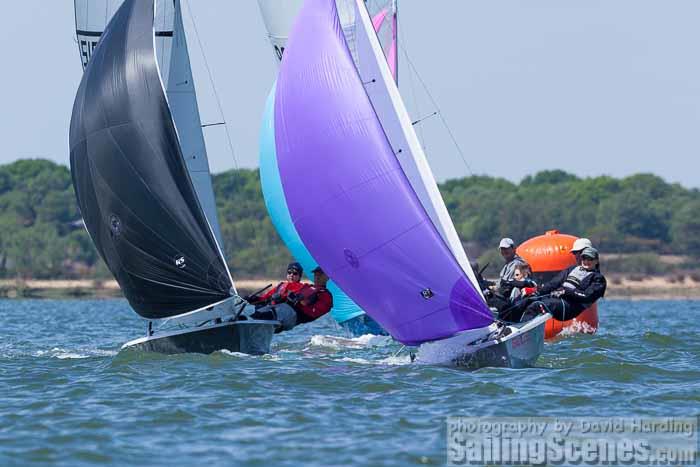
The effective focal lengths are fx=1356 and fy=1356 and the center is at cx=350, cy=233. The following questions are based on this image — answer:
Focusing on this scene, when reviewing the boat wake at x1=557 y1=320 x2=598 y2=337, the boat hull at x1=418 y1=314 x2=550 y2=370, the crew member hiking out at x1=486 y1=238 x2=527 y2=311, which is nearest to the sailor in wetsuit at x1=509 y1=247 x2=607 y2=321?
the crew member hiking out at x1=486 y1=238 x2=527 y2=311

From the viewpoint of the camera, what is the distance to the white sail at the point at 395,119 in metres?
17.0

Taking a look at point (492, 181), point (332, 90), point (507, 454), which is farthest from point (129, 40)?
point (492, 181)

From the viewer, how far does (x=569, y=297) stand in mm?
17922

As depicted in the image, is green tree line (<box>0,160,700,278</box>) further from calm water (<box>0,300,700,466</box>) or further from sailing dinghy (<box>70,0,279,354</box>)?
calm water (<box>0,300,700,466</box>)

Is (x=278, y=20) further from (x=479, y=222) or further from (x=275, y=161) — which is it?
(x=479, y=222)

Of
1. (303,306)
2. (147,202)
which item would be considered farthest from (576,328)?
(147,202)

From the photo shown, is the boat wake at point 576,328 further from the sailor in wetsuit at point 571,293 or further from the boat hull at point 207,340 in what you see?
the boat hull at point 207,340

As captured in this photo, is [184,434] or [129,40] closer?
[184,434]

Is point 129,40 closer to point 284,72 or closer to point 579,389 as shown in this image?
point 284,72

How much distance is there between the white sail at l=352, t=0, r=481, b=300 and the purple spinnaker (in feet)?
1.44

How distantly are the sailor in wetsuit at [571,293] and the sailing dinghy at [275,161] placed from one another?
23.3 ft

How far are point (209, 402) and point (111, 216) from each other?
5.34 m

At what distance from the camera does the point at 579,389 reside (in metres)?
15.6

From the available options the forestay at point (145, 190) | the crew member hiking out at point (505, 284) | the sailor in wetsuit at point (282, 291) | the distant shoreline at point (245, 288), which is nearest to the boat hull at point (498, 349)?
the crew member hiking out at point (505, 284)
